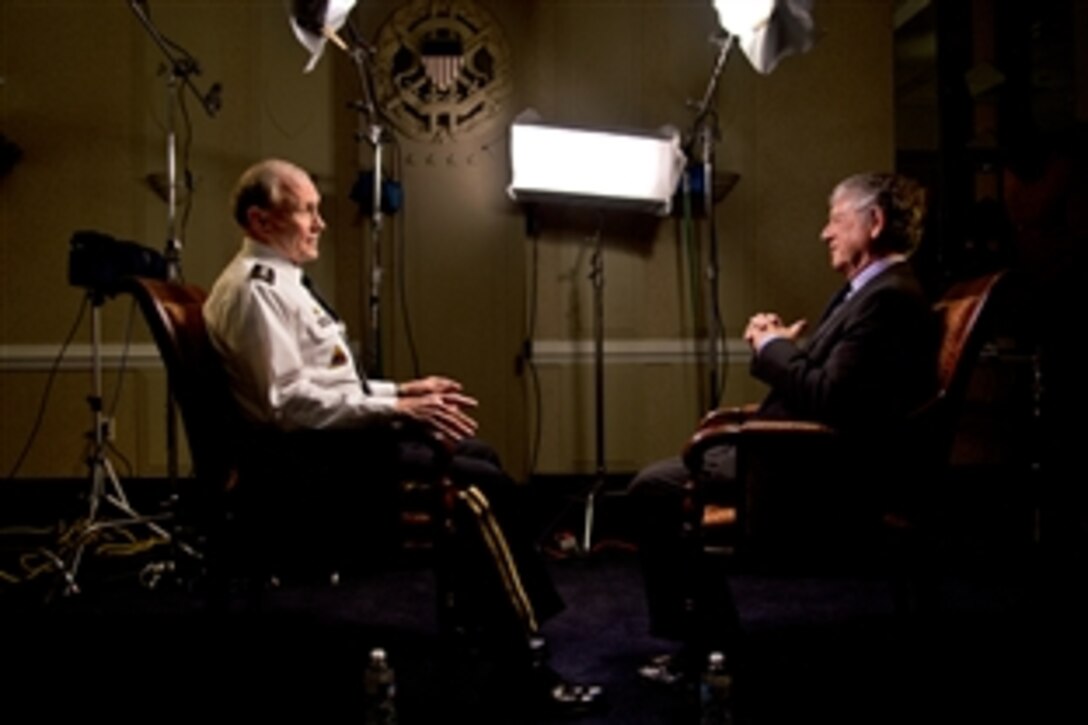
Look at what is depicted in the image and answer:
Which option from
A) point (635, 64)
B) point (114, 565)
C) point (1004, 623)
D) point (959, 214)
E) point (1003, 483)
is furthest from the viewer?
point (959, 214)

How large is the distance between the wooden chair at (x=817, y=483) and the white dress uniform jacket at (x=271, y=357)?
0.79 meters

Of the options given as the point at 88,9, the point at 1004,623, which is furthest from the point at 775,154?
the point at 88,9

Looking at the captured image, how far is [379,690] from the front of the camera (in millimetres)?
1646

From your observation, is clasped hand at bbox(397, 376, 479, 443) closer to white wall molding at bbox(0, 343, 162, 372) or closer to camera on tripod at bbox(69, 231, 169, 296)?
camera on tripod at bbox(69, 231, 169, 296)

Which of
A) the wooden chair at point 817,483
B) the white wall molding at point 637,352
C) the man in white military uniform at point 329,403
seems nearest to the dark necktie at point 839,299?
the wooden chair at point 817,483

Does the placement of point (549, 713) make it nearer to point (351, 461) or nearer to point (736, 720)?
point (736, 720)

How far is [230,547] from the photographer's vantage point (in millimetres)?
2111

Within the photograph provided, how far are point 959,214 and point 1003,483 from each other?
141 cm

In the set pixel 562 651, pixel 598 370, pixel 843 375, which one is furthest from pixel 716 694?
pixel 598 370

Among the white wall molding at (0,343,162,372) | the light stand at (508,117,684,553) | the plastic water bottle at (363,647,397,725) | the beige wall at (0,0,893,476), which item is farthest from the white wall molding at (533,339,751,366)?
the plastic water bottle at (363,647,397,725)

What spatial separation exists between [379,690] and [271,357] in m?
Result: 0.82

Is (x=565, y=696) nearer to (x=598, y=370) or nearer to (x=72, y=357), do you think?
(x=598, y=370)

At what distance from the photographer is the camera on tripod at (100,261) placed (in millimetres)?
3305

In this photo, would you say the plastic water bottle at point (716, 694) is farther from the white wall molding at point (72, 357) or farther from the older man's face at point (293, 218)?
the white wall molding at point (72, 357)
